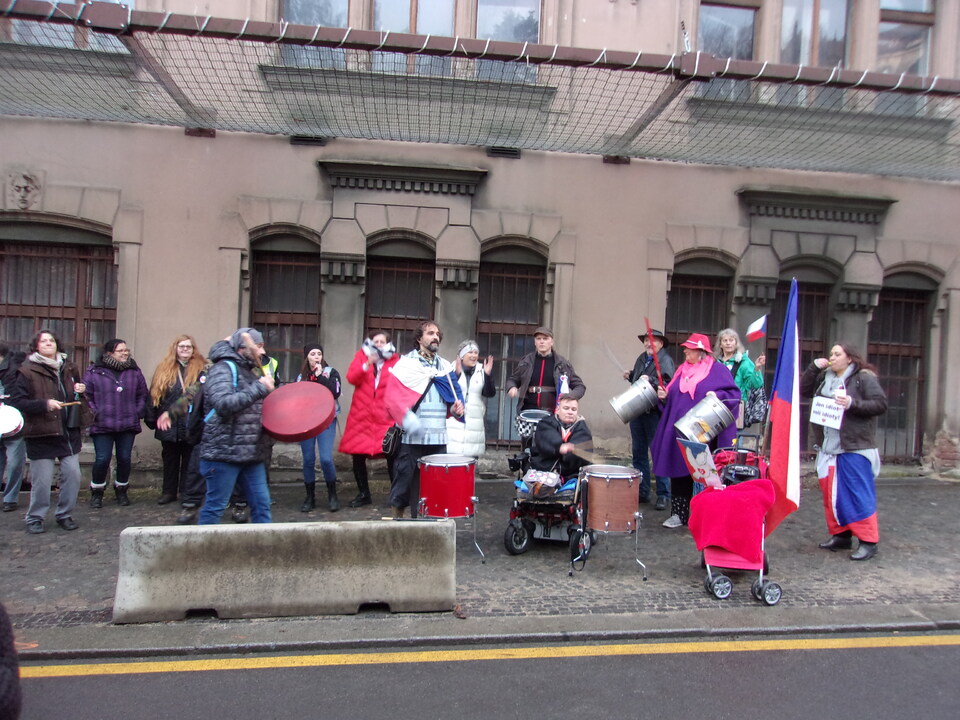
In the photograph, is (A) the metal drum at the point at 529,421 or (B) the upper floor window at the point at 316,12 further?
(B) the upper floor window at the point at 316,12

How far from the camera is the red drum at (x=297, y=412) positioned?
5.57 meters

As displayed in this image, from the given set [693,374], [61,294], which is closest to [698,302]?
[693,374]

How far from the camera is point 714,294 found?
10180 mm

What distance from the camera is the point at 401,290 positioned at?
966cm

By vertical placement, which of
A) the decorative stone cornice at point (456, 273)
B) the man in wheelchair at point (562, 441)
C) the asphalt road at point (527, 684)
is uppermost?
the decorative stone cornice at point (456, 273)

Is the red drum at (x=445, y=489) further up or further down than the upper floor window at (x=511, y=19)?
further down

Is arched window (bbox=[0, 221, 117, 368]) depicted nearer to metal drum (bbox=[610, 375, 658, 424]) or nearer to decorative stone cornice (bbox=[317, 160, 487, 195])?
decorative stone cornice (bbox=[317, 160, 487, 195])

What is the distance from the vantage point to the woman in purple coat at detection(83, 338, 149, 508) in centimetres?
768

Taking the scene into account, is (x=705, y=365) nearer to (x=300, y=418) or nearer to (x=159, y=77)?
(x=300, y=418)

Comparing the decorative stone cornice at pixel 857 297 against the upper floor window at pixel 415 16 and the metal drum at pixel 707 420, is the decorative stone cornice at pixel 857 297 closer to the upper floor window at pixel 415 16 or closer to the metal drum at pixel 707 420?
the metal drum at pixel 707 420

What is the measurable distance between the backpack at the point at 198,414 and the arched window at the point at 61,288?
259 centimetres

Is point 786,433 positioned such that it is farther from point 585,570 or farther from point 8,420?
point 8,420

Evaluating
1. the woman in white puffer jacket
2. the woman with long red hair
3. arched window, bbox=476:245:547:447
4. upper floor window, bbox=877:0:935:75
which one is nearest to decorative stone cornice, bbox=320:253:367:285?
arched window, bbox=476:245:547:447

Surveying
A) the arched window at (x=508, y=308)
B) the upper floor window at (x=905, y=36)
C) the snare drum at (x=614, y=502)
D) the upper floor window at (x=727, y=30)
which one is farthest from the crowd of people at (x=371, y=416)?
the upper floor window at (x=905, y=36)
